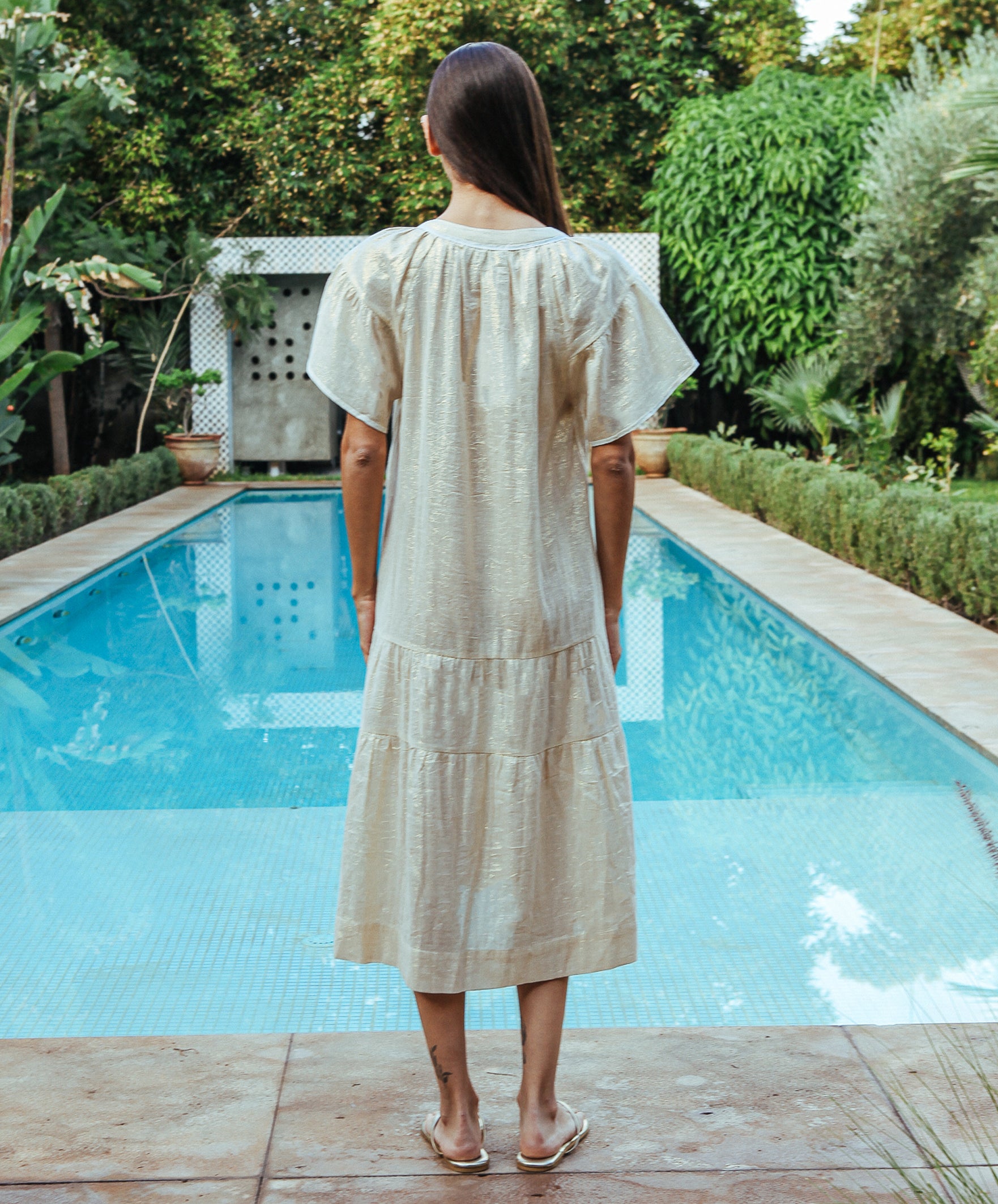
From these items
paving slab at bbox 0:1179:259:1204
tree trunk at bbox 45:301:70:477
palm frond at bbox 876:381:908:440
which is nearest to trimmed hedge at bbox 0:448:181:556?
tree trunk at bbox 45:301:70:477

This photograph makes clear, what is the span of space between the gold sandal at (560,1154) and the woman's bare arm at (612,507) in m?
A: 0.70

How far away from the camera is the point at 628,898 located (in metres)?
1.89

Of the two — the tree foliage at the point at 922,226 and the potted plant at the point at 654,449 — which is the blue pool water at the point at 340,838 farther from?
the potted plant at the point at 654,449

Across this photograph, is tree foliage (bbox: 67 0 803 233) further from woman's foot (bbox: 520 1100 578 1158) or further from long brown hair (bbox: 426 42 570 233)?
woman's foot (bbox: 520 1100 578 1158)

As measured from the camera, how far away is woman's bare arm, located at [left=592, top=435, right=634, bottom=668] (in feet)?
6.12

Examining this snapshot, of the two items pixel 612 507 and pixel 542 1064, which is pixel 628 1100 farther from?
pixel 612 507

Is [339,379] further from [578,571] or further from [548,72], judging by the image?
[548,72]

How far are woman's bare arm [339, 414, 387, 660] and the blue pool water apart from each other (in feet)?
3.02

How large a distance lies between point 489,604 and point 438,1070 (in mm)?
686

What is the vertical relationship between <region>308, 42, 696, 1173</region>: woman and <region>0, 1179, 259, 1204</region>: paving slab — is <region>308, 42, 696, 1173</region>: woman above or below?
above

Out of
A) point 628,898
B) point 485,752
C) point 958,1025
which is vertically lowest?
point 958,1025

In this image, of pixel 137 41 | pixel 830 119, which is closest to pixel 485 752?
pixel 830 119

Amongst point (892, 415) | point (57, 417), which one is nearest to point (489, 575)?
point (892, 415)

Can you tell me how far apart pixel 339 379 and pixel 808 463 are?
29.5 feet
